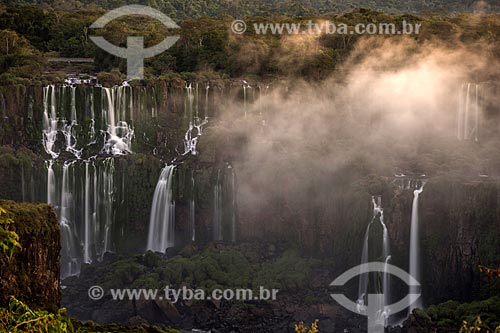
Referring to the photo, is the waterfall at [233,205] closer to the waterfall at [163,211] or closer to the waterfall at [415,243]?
the waterfall at [163,211]

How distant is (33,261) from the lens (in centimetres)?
2614

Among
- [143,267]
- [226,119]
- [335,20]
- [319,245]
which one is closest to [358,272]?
[319,245]

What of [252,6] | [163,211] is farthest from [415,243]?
[252,6]

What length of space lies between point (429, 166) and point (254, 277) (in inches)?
418

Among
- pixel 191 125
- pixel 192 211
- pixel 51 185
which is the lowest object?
pixel 192 211

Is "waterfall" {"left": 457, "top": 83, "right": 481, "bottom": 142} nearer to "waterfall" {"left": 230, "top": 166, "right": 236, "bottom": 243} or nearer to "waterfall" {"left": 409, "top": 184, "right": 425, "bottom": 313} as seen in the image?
"waterfall" {"left": 409, "top": 184, "right": 425, "bottom": 313}

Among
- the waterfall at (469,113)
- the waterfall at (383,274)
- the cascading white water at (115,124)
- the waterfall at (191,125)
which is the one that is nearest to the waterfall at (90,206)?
the cascading white water at (115,124)

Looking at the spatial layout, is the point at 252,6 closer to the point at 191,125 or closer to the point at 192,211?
the point at 191,125

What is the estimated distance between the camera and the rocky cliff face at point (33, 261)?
2491 cm

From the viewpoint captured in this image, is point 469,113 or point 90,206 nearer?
point 90,206

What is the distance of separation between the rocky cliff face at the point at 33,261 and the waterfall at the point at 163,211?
16.7 metres

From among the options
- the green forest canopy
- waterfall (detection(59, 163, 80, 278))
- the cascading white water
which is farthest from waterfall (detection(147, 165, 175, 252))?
the green forest canopy

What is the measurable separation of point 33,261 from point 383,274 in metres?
17.2

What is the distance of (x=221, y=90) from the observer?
49.0 meters
